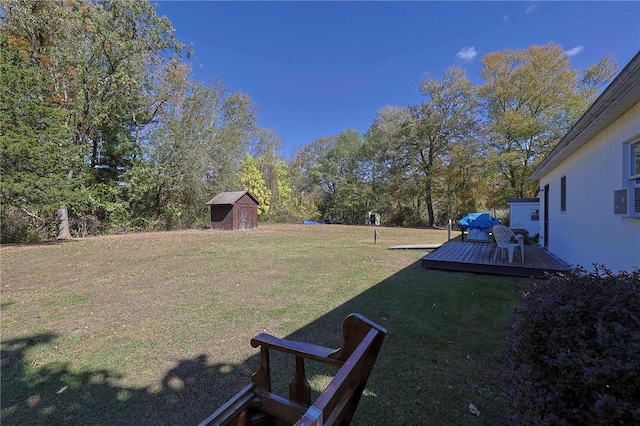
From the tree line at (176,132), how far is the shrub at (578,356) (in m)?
14.0

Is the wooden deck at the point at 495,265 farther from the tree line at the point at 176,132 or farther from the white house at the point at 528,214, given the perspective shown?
the tree line at the point at 176,132

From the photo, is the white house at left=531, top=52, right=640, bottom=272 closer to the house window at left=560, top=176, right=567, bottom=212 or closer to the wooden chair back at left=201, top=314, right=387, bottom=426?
the house window at left=560, top=176, right=567, bottom=212

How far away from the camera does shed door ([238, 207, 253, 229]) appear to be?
1994cm

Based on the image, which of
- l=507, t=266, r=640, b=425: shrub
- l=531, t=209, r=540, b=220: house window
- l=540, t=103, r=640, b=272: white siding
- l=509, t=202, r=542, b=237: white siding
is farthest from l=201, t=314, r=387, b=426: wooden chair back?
l=531, t=209, r=540, b=220: house window

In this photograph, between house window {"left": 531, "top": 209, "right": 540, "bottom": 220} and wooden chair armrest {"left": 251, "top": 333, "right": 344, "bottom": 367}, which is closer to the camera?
wooden chair armrest {"left": 251, "top": 333, "right": 344, "bottom": 367}

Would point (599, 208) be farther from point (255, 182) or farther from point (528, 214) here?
point (255, 182)

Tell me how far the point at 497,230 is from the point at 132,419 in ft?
25.4

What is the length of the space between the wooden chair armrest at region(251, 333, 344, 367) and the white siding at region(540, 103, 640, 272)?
15.7 feet

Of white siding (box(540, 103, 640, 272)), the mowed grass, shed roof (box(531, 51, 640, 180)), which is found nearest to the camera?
the mowed grass

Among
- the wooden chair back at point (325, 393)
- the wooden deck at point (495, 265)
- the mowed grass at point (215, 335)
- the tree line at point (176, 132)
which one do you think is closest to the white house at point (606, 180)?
the wooden deck at point (495, 265)

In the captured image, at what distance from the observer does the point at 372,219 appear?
1211 inches

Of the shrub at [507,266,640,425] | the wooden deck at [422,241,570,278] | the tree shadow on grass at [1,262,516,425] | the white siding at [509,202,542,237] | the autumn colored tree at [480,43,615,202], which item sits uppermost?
the autumn colored tree at [480,43,615,202]

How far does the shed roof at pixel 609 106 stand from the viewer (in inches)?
128

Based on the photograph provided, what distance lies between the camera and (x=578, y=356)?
3.82ft
